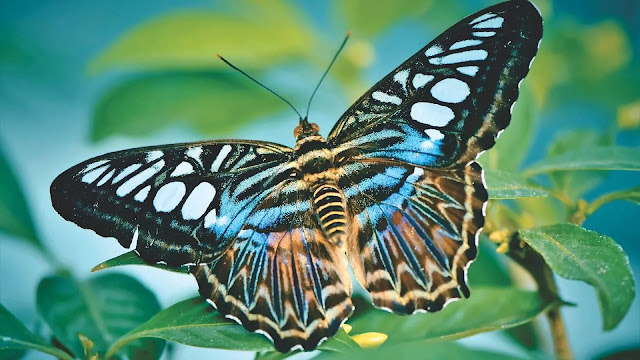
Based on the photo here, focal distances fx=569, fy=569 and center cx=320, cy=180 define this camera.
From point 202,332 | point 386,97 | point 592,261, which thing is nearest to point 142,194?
point 202,332

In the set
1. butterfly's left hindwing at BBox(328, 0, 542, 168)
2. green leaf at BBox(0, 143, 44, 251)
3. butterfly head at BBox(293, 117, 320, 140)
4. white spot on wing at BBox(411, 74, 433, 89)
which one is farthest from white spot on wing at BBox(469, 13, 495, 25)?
green leaf at BBox(0, 143, 44, 251)

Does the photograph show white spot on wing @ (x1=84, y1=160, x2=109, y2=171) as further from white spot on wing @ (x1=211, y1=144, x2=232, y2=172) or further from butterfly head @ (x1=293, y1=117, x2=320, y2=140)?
butterfly head @ (x1=293, y1=117, x2=320, y2=140)

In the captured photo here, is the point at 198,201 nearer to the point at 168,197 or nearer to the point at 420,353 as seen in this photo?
the point at 168,197

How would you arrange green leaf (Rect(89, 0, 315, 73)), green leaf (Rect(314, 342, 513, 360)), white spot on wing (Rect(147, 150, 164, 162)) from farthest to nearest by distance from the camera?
1. green leaf (Rect(89, 0, 315, 73))
2. white spot on wing (Rect(147, 150, 164, 162))
3. green leaf (Rect(314, 342, 513, 360))

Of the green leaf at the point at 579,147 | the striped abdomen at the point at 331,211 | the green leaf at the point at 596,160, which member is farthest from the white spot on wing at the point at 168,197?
the green leaf at the point at 579,147

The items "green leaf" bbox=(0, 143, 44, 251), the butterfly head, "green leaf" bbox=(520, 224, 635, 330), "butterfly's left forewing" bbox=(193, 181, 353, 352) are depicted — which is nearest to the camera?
"green leaf" bbox=(520, 224, 635, 330)

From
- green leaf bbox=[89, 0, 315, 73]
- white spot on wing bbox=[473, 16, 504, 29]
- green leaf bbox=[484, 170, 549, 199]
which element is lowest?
green leaf bbox=[484, 170, 549, 199]
